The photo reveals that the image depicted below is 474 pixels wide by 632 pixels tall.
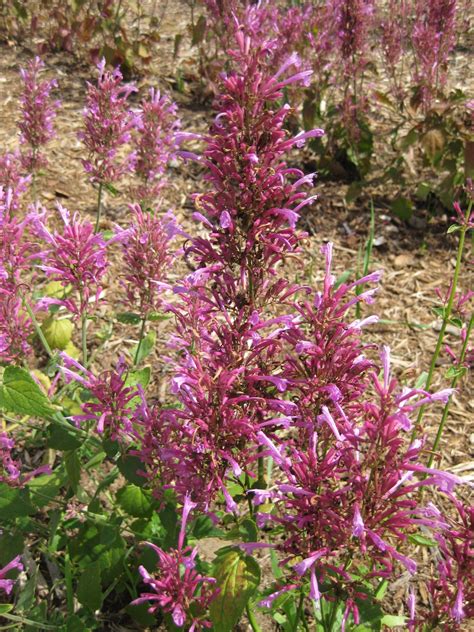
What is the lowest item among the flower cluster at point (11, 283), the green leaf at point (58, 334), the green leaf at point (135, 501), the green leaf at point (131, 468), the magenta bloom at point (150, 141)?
the green leaf at point (135, 501)

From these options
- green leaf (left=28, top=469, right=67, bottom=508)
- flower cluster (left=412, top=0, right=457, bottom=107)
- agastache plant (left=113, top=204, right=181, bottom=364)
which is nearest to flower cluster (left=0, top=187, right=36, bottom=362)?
agastache plant (left=113, top=204, right=181, bottom=364)

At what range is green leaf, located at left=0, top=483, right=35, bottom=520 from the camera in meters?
2.15

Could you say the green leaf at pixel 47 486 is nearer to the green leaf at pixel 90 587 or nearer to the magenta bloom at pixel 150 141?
the green leaf at pixel 90 587

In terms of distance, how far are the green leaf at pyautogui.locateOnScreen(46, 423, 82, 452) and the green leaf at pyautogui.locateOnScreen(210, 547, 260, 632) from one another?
2.26ft

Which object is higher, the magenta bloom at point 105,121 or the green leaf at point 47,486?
the magenta bloom at point 105,121

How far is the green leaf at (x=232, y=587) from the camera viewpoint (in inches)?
64.9

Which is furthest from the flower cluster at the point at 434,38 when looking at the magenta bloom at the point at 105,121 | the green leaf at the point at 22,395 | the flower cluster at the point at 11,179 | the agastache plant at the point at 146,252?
the green leaf at the point at 22,395

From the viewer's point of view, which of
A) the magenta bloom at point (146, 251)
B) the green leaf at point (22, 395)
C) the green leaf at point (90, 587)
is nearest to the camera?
the green leaf at point (22, 395)

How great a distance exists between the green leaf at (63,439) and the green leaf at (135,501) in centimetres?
22

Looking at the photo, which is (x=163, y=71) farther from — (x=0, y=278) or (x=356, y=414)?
(x=356, y=414)

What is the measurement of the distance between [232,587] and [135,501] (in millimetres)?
596

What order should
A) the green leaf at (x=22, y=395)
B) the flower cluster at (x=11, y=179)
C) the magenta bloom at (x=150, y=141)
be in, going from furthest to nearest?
the magenta bloom at (x=150, y=141)
the flower cluster at (x=11, y=179)
the green leaf at (x=22, y=395)

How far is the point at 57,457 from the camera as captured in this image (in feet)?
11.1

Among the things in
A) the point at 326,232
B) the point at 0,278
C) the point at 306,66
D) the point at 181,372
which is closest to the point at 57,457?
the point at 0,278
